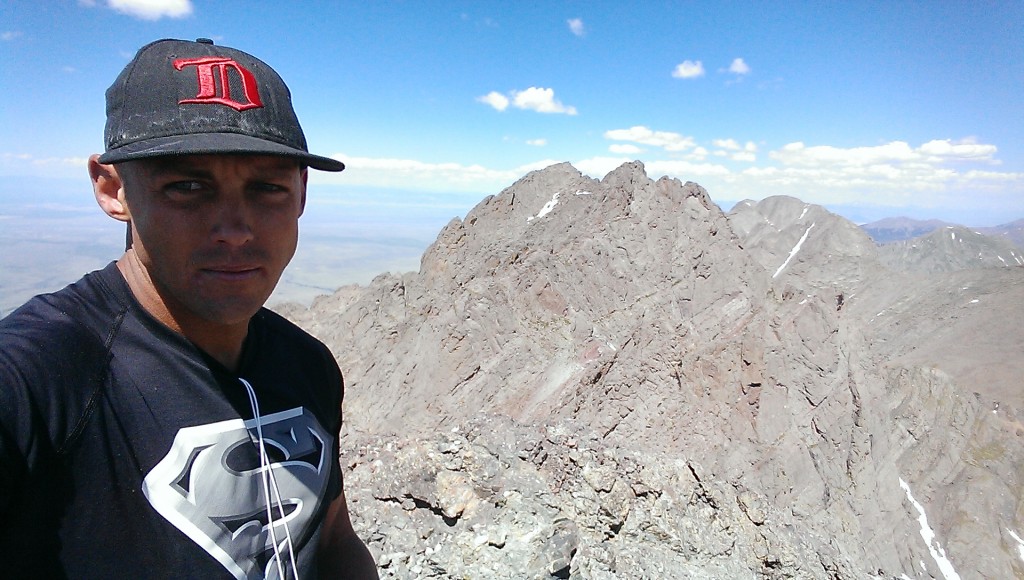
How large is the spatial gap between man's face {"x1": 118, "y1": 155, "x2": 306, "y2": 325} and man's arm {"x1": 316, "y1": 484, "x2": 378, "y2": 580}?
0.93 meters

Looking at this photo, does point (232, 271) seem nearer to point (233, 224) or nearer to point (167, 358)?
point (233, 224)

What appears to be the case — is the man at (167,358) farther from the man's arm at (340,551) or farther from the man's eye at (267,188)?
the man's arm at (340,551)

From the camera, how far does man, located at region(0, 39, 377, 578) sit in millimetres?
1309

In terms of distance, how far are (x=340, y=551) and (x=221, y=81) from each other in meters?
1.71

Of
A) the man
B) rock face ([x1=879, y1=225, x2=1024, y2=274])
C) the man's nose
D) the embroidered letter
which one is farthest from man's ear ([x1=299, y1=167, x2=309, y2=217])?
rock face ([x1=879, y1=225, x2=1024, y2=274])

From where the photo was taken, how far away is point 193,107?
144 centimetres

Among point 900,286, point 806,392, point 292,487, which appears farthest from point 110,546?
point 900,286

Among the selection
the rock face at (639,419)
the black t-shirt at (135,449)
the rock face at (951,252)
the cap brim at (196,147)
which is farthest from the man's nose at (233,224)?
the rock face at (951,252)

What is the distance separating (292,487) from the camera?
6.17ft

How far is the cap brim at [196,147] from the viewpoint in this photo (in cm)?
135

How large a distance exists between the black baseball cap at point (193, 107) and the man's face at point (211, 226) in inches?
2.4

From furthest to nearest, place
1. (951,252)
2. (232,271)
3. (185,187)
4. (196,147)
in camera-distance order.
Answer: (951,252), (232,271), (185,187), (196,147)

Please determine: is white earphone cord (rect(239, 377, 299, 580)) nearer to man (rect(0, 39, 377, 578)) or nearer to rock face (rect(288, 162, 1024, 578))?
man (rect(0, 39, 377, 578))

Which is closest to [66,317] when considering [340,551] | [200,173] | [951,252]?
[200,173]
